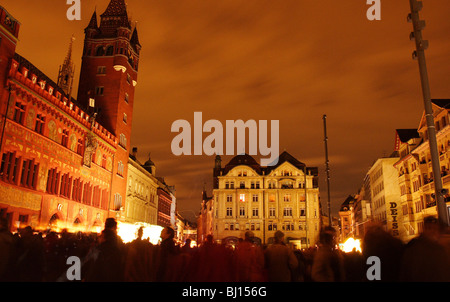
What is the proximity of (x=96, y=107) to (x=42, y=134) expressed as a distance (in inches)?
741

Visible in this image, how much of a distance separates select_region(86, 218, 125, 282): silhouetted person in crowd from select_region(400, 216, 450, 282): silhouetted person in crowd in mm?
4712

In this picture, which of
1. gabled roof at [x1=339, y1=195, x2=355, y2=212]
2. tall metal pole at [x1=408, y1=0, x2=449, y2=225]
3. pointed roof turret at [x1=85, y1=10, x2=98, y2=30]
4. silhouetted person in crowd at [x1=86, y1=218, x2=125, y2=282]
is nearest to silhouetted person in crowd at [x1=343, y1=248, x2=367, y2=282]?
tall metal pole at [x1=408, y1=0, x2=449, y2=225]

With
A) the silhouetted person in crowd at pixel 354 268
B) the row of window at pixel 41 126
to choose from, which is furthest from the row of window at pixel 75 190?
the silhouetted person in crowd at pixel 354 268

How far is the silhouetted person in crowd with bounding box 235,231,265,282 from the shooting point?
9.17 metres

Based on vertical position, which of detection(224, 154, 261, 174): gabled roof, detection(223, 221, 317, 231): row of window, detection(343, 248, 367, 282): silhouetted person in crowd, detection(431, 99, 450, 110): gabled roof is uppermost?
detection(224, 154, 261, 174): gabled roof

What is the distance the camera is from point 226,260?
8031mm

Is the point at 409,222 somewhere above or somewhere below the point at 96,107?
below

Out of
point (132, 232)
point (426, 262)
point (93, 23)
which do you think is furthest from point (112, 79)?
point (426, 262)

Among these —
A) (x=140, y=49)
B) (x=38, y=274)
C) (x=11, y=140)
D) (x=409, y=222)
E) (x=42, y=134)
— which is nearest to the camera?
(x=38, y=274)

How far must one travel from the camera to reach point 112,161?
4619 centimetres

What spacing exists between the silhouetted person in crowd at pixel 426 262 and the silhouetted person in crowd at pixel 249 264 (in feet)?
14.3

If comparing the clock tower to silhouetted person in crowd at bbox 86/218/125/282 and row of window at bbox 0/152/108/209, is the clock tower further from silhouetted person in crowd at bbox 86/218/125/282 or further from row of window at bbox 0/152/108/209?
silhouetted person in crowd at bbox 86/218/125/282

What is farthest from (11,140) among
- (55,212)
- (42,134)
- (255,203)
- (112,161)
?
(255,203)

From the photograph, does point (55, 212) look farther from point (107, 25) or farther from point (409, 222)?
point (409, 222)
